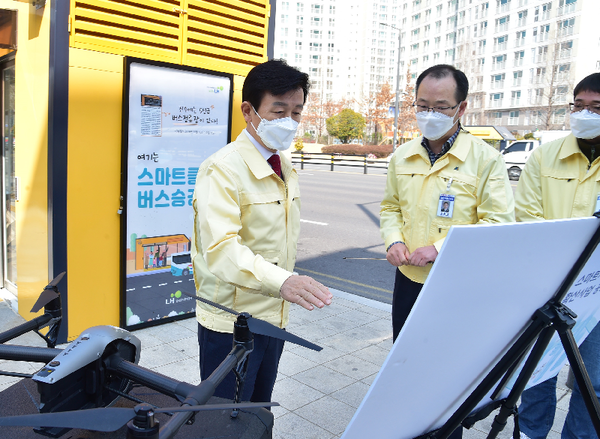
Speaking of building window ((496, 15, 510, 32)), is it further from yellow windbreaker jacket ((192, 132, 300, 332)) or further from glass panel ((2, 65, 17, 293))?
yellow windbreaker jacket ((192, 132, 300, 332))

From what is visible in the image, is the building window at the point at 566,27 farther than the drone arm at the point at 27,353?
Yes

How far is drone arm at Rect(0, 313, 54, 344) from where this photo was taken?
1.38 metres

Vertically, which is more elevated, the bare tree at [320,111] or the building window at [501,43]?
the building window at [501,43]

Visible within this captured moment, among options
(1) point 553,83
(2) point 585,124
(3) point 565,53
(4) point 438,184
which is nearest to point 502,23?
(3) point 565,53

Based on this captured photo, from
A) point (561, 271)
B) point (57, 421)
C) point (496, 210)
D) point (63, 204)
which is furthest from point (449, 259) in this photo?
point (63, 204)

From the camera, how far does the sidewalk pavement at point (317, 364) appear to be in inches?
121

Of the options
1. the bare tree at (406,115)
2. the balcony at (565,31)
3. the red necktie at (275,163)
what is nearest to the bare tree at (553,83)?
the balcony at (565,31)

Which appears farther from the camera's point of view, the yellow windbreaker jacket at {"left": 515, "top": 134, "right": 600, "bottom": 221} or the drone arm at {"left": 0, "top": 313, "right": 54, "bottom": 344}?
the yellow windbreaker jacket at {"left": 515, "top": 134, "right": 600, "bottom": 221}

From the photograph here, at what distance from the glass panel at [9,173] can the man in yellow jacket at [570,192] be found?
4076mm

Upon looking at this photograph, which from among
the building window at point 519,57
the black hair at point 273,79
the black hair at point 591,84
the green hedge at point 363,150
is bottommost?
the black hair at point 273,79

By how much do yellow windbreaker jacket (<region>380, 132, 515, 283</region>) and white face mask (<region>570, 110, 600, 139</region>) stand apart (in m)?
0.42

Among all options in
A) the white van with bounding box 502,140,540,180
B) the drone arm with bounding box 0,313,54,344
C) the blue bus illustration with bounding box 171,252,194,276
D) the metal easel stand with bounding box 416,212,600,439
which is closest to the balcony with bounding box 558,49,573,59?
the white van with bounding box 502,140,540,180

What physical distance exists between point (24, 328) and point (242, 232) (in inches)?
30.3

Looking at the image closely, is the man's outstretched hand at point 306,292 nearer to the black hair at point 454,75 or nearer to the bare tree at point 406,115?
the black hair at point 454,75
